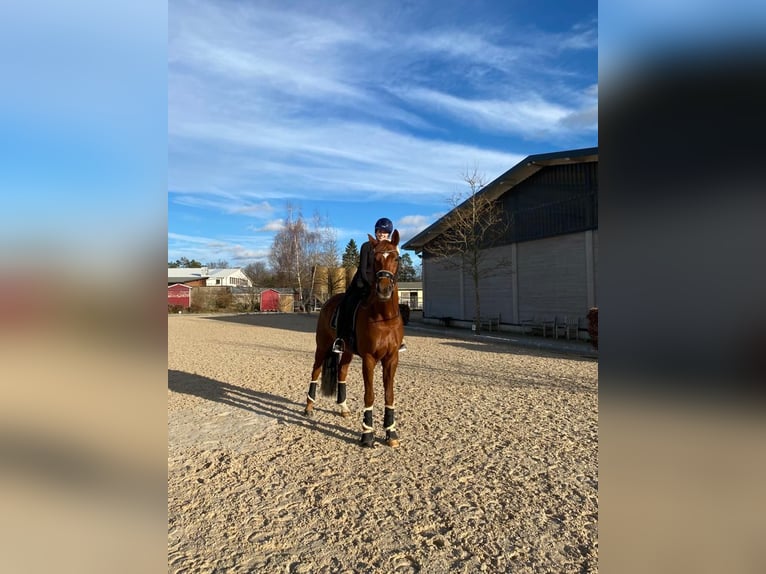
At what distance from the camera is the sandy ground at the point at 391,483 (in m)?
3.05

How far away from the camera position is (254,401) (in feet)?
24.9

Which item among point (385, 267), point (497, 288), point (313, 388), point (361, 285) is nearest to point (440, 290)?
point (497, 288)

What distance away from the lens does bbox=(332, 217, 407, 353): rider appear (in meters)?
5.05

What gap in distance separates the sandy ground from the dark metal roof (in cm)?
999

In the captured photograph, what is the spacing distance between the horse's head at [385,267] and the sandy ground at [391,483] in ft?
5.56

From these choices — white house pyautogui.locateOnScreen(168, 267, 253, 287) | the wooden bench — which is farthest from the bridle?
white house pyautogui.locateOnScreen(168, 267, 253, 287)

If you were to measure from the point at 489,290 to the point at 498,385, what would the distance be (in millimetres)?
13608

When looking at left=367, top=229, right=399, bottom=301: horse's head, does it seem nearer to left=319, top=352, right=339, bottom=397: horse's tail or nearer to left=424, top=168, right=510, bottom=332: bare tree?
left=319, top=352, right=339, bottom=397: horse's tail

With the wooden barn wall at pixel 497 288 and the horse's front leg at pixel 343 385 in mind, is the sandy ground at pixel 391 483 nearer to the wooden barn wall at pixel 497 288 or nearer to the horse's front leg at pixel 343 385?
the horse's front leg at pixel 343 385

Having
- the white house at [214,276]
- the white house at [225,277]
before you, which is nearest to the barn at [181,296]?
the white house at [214,276]

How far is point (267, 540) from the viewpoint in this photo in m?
3.23

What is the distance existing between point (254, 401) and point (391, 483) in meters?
4.05

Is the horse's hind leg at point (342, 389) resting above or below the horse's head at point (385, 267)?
below
